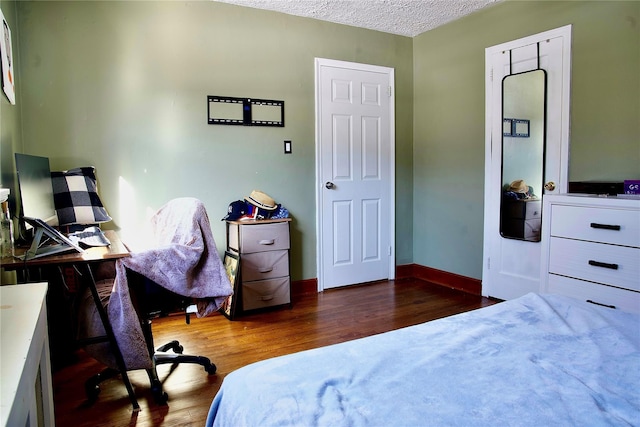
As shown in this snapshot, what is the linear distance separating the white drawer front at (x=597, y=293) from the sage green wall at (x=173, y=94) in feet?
6.67

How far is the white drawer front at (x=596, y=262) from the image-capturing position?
2322mm

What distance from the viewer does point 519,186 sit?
135 inches

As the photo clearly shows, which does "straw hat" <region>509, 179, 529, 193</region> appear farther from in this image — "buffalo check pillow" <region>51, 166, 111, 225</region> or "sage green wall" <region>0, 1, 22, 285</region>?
"sage green wall" <region>0, 1, 22, 285</region>

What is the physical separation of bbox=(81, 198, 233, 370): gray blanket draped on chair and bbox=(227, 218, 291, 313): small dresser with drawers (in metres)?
0.99

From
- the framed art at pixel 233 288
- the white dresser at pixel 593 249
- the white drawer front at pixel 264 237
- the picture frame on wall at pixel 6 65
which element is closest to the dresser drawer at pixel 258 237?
the white drawer front at pixel 264 237

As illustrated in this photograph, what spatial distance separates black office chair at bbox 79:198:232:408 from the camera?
1.97 metres

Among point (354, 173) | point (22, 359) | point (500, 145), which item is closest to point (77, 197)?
point (354, 173)

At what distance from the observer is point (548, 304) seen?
4.77 ft

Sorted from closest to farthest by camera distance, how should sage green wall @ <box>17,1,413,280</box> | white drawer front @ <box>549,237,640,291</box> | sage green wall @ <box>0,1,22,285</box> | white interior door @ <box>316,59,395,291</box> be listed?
sage green wall @ <box>0,1,22,285</box>
white drawer front @ <box>549,237,640,291</box>
sage green wall @ <box>17,1,413,280</box>
white interior door @ <box>316,59,395,291</box>

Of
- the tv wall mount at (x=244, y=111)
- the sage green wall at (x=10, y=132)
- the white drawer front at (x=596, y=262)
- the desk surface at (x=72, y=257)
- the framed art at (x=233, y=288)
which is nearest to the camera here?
the desk surface at (x=72, y=257)

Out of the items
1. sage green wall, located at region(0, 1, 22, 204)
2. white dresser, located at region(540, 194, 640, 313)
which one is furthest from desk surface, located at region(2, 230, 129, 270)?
white dresser, located at region(540, 194, 640, 313)

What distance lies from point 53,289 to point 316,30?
2.96 metres

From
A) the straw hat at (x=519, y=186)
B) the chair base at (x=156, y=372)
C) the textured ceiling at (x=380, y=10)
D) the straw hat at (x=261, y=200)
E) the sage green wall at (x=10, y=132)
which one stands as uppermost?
the textured ceiling at (x=380, y=10)

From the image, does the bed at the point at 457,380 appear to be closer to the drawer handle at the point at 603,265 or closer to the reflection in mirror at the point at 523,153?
the drawer handle at the point at 603,265
